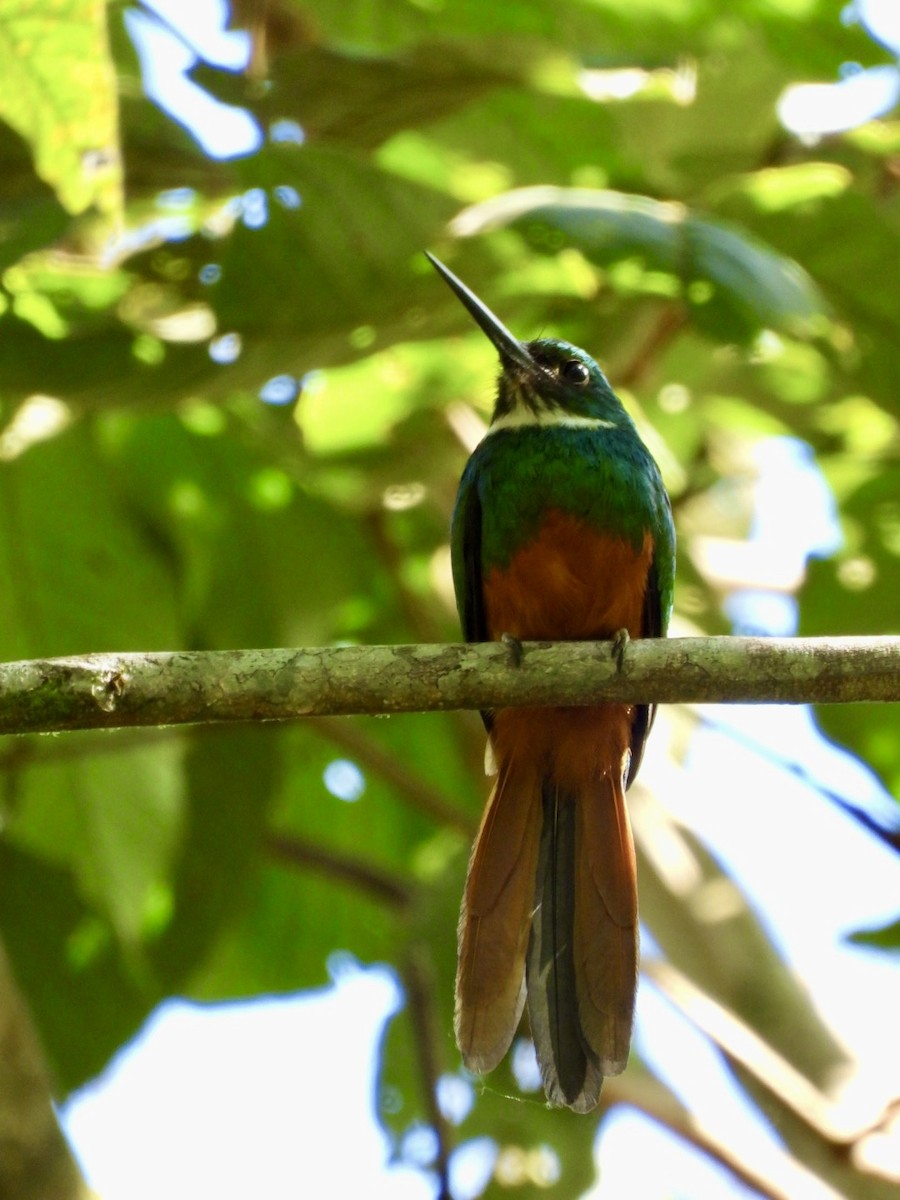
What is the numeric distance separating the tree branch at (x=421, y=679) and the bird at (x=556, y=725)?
0.43m

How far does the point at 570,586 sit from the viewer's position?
2.91 metres

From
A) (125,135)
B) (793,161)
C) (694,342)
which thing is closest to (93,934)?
(125,135)

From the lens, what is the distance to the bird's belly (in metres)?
2.92

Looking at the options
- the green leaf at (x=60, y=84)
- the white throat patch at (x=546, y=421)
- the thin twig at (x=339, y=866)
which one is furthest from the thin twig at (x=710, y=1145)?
the green leaf at (x=60, y=84)

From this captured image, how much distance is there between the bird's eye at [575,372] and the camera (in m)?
3.37

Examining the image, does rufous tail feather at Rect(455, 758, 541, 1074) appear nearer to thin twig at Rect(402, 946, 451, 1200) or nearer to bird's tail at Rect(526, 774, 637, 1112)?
bird's tail at Rect(526, 774, 637, 1112)

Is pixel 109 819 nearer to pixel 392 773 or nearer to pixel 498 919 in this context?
pixel 392 773

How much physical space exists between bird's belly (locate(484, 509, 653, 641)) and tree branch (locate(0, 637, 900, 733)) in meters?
0.79

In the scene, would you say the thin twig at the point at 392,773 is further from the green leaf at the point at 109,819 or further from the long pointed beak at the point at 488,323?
the long pointed beak at the point at 488,323

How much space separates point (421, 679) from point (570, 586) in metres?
0.97

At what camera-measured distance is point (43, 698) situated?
69.5 inches

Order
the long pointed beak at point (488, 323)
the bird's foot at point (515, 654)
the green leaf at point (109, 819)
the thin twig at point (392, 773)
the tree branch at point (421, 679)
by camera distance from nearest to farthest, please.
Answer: the tree branch at point (421, 679) < the bird's foot at point (515, 654) < the long pointed beak at point (488, 323) < the green leaf at point (109, 819) < the thin twig at point (392, 773)

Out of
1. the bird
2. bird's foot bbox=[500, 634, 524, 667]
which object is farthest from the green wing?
bird's foot bbox=[500, 634, 524, 667]

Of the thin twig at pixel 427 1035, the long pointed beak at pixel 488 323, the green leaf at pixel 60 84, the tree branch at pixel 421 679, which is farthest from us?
the long pointed beak at pixel 488 323
